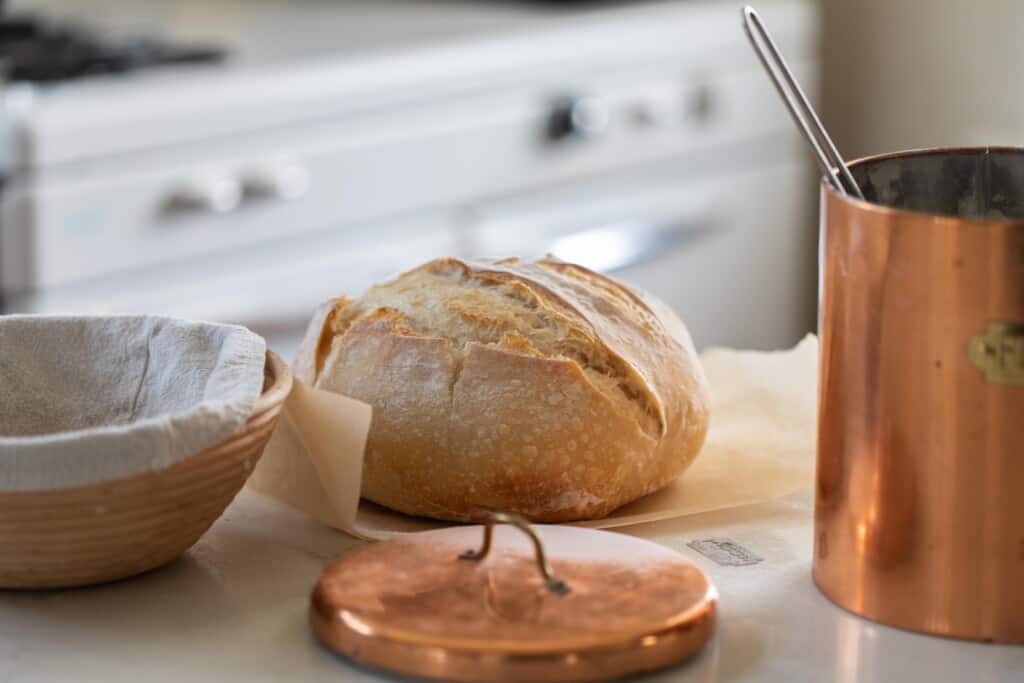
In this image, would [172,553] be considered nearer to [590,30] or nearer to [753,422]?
[753,422]

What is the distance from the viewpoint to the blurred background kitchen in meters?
1.84

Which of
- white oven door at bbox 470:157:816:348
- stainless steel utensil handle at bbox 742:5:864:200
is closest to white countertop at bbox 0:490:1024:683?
stainless steel utensil handle at bbox 742:5:864:200

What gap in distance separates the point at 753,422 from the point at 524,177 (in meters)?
1.42

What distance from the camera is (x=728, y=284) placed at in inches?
106

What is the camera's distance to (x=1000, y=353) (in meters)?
0.58

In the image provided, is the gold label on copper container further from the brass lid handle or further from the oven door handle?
the oven door handle

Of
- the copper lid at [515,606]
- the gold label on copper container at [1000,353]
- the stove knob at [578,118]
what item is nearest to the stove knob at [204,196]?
the stove knob at [578,118]

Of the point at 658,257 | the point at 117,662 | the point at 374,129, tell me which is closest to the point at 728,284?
the point at 658,257

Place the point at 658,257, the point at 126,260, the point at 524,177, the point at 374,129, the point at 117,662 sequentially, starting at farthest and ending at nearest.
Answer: the point at 658,257
the point at 524,177
the point at 374,129
the point at 126,260
the point at 117,662

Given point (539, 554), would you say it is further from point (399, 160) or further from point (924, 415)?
point (399, 160)

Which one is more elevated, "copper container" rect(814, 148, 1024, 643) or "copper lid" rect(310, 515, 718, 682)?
"copper container" rect(814, 148, 1024, 643)

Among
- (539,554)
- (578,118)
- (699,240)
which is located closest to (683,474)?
(539,554)

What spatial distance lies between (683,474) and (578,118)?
1.56m

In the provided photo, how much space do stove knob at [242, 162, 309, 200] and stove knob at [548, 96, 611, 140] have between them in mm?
477
